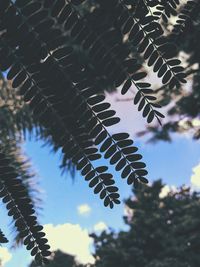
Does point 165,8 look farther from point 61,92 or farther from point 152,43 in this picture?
point 61,92

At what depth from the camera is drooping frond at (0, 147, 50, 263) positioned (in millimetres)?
907

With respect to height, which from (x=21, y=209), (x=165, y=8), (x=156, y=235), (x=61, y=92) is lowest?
(x=21, y=209)

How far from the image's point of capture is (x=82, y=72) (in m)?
0.80

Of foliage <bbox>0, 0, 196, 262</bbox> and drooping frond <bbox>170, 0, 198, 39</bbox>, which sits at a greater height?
drooping frond <bbox>170, 0, 198, 39</bbox>

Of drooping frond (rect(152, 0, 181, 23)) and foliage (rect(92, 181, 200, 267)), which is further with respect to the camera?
foliage (rect(92, 181, 200, 267))

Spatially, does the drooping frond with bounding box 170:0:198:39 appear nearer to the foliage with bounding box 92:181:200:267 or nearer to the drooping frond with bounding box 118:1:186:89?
the drooping frond with bounding box 118:1:186:89

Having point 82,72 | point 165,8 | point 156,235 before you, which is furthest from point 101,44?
point 156,235

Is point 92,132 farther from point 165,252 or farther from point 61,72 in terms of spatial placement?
point 165,252

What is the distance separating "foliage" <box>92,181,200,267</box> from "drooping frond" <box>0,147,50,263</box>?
21039mm

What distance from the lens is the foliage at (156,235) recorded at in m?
22.5

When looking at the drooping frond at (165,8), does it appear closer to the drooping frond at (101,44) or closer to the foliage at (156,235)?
the drooping frond at (101,44)

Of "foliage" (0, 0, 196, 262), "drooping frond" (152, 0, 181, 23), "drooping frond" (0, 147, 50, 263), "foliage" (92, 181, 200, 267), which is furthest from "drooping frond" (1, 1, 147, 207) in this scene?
"foliage" (92, 181, 200, 267)

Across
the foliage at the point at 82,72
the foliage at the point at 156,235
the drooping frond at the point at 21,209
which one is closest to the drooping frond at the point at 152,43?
the foliage at the point at 82,72

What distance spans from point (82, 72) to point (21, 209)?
33cm
